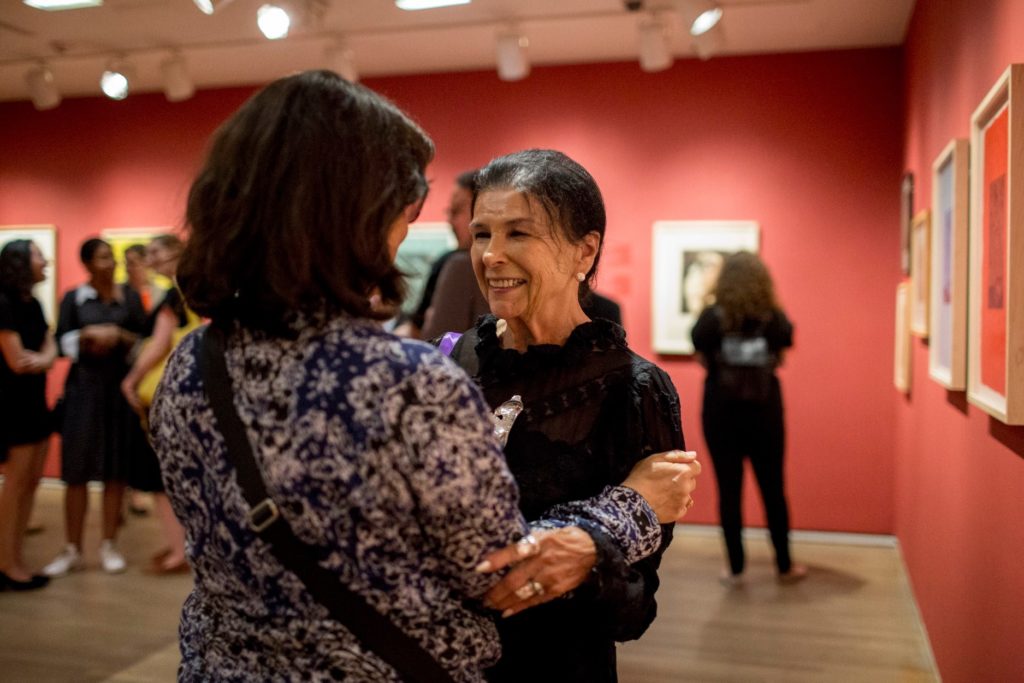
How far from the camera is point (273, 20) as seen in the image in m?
4.80

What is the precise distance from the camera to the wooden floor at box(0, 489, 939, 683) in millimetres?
3740

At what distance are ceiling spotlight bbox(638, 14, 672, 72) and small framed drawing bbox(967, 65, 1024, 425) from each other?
115 inches

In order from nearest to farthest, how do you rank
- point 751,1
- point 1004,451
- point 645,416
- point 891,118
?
point 645,416 < point 1004,451 < point 751,1 < point 891,118

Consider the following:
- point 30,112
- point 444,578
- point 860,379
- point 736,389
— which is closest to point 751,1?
point 736,389

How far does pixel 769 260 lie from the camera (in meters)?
6.12

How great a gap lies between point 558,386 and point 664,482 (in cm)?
23

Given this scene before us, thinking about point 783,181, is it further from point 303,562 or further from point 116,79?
point 303,562

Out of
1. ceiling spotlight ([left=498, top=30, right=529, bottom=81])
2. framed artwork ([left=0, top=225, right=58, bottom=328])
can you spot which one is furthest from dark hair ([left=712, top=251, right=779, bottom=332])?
framed artwork ([left=0, top=225, right=58, bottom=328])

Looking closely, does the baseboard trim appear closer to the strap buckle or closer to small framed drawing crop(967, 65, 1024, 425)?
small framed drawing crop(967, 65, 1024, 425)

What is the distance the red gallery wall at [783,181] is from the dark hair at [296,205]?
5177 mm

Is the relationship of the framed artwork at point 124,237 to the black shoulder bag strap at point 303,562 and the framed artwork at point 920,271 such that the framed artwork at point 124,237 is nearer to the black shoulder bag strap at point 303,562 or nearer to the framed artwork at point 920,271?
the framed artwork at point 920,271

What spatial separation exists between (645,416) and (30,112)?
7943 millimetres

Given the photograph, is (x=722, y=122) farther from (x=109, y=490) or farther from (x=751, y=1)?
(x=109, y=490)

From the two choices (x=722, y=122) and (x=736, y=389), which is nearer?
(x=736, y=389)
